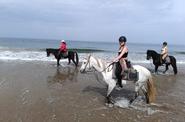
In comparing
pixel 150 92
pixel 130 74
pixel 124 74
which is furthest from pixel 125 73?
pixel 150 92

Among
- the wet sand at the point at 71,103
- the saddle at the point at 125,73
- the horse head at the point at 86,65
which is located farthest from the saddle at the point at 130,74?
the horse head at the point at 86,65

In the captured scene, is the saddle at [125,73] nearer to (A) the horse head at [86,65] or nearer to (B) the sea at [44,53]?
(A) the horse head at [86,65]

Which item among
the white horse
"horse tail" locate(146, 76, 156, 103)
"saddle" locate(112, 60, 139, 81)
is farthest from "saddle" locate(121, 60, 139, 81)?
"horse tail" locate(146, 76, 156, 103)

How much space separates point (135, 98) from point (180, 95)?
244 cm

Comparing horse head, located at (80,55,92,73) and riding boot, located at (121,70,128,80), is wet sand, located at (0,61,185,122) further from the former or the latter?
riding boot, located at (121,70,128,80)

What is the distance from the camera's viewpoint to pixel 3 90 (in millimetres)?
10000

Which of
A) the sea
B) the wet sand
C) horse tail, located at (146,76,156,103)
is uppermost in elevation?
horse tail, located at (146,76,156,103)

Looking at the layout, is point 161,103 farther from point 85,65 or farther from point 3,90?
point 3,90

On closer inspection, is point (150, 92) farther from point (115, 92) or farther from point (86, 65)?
point (86, 65)

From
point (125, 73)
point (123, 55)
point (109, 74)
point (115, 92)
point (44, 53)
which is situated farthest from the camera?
point (44, 53)

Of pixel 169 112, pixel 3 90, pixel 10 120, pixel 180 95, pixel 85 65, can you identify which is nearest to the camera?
pixel 10 120

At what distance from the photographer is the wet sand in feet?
24.5

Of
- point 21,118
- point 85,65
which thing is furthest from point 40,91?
point 21,118

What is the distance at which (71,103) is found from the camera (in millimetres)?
8742
